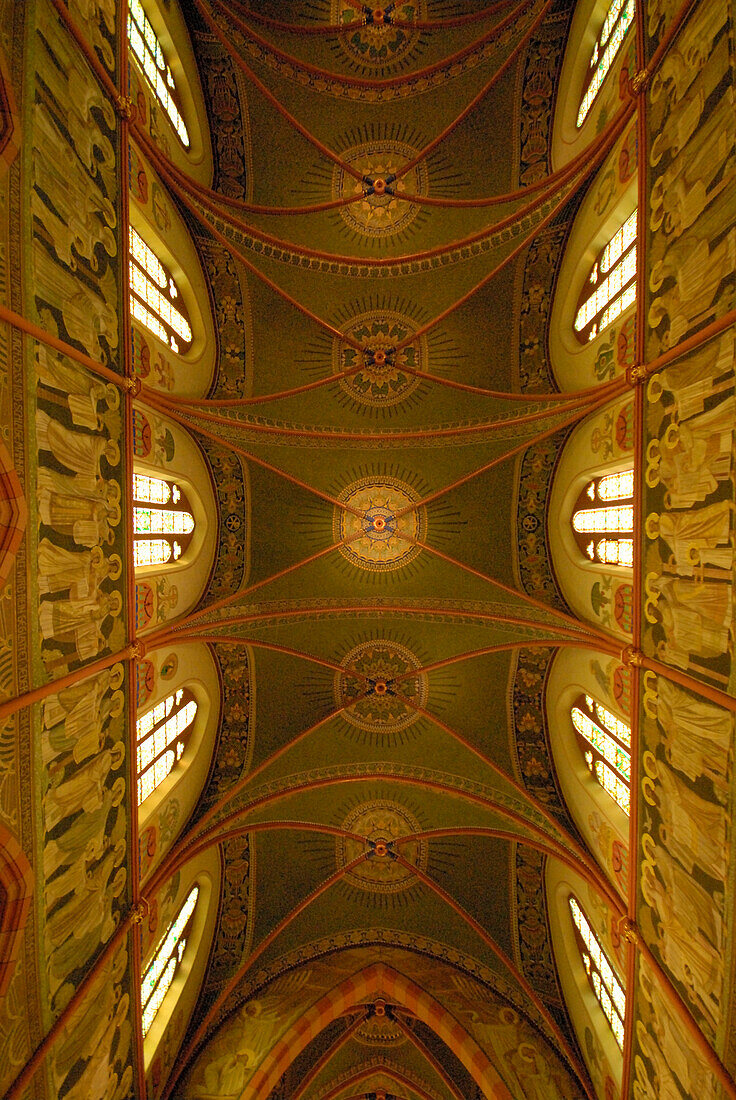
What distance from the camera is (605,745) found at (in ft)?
27.7

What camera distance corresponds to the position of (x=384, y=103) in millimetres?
8609

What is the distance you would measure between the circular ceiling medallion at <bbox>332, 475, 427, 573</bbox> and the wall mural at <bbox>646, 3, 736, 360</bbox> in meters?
5.59

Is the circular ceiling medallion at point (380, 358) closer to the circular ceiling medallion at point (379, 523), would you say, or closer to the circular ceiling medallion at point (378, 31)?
the circular ceiling medallion at point (379, 523)

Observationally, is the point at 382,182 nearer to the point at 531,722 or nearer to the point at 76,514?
the point at 76,514

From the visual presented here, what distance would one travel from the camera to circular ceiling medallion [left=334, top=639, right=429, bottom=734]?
11039 mm

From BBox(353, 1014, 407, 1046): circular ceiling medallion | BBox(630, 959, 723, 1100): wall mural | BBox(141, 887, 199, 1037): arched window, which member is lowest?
BBox(353, 1014, 407, 1046): circular ceiling medallion

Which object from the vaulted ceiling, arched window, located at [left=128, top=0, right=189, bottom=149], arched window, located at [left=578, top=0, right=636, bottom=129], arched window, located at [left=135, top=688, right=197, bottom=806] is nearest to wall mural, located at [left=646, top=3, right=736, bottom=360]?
arched window, located at [left=578, top=0, right=636, bottom=129]

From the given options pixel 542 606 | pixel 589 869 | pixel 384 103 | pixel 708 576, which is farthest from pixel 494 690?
pixel 384 103

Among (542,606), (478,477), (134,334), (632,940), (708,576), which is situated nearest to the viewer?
(708,576)

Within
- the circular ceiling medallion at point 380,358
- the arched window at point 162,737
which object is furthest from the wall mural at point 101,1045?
the circular ceiling medallion at point 380,358

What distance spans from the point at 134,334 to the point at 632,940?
33.1 ft

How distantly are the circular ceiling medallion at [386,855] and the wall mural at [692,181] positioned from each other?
949 centimetres

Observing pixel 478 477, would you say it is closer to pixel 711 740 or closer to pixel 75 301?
pixel 711 740

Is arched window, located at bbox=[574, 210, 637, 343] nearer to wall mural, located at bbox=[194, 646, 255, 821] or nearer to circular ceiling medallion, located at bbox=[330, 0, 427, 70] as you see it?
circular ceiling medallion, located at bbox=[330, 0, 427, 70]
